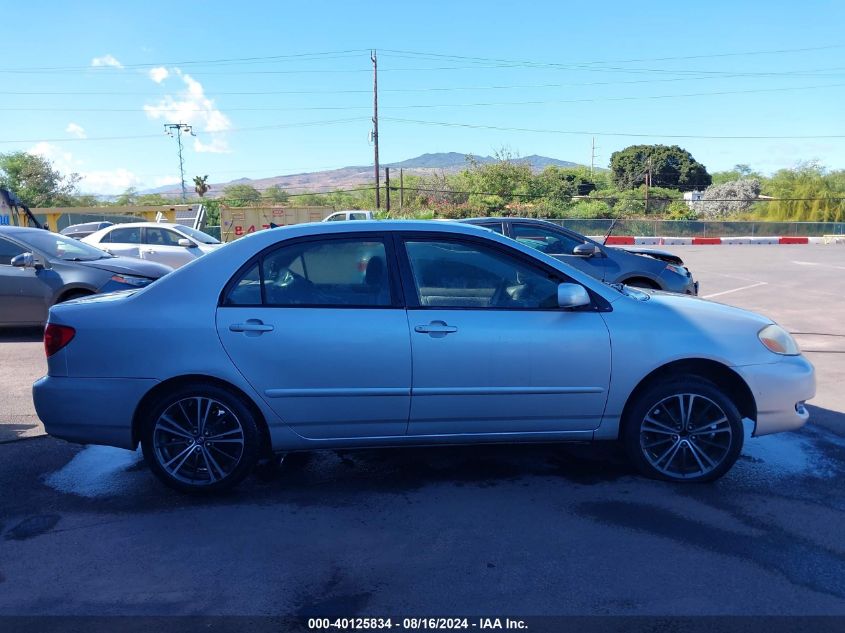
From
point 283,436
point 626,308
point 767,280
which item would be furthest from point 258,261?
point 767,280

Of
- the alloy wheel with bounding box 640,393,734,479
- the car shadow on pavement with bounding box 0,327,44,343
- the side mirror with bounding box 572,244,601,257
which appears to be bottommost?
the car shadow on pavement with bounding box 0,327,44,343

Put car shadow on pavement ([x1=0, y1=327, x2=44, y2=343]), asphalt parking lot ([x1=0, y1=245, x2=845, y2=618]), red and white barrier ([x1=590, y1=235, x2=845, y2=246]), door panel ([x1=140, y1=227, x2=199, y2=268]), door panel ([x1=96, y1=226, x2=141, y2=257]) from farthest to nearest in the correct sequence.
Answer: red and white barrier ([x1=590, y1=235, x2=845, y2=246])
door panel ([x1=96, y1=226, x2=141, y2=257])
door panel ([x1=140, y1=227, x2=199, y2=268])
car shadow on pavement ([x1=0, y1=327, x2=44, y2=343])
asphalt parking lot ([x1=0, y1=245, x2=845, y2=618])

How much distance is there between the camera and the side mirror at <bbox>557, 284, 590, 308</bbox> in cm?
411

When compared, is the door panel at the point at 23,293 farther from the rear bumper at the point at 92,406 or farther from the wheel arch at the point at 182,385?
the wheel arch at the point at 182,385

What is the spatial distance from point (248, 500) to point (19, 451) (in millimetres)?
2165

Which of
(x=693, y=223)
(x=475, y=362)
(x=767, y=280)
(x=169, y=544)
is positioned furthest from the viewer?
(x=693, y=223)

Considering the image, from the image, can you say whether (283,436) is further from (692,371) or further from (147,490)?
(692,371)

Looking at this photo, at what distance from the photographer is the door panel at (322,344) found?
407 centimetres

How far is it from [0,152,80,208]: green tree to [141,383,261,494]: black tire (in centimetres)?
7198

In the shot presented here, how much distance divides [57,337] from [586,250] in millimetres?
→ 6757

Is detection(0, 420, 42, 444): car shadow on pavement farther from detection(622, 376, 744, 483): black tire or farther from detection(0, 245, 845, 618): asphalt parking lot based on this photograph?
detection(622, 376, 744, 483): black tire

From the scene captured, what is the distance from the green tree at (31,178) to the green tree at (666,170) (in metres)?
67.9

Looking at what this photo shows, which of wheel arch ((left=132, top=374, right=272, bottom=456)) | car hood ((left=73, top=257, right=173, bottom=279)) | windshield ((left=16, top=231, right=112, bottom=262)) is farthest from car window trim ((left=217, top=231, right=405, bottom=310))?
windshield ((left=16, top=231, right=112, bottom=262))

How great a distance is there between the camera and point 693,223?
41688 mm
